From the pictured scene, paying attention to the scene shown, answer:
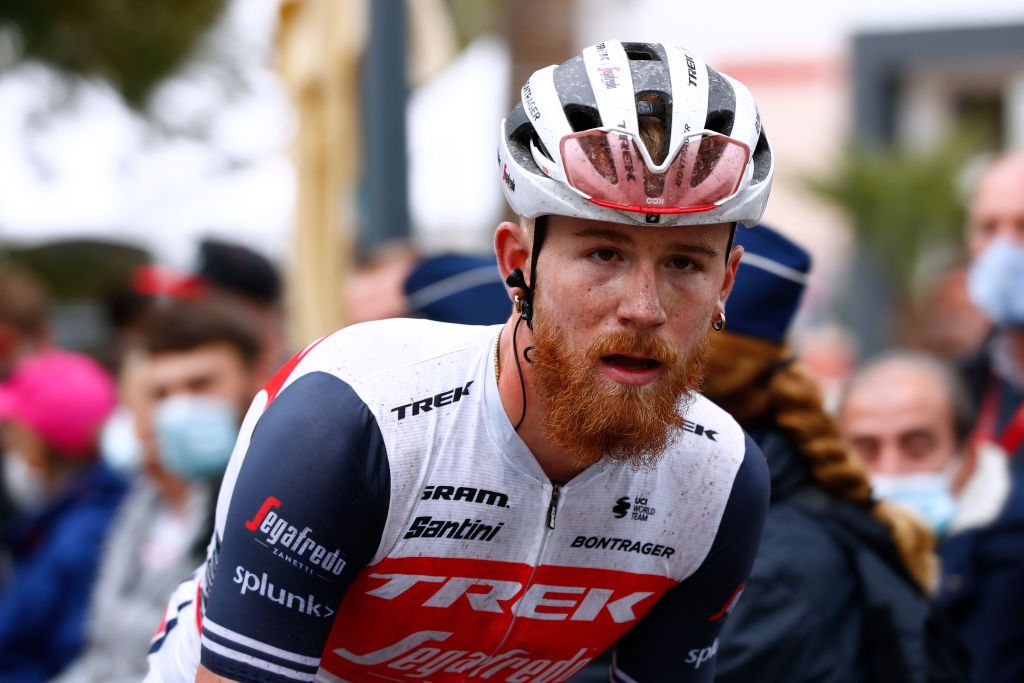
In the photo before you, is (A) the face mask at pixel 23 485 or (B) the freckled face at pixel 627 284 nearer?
(B) the freckled face at pixel 627 284

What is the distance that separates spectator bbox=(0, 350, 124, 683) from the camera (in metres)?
5.15

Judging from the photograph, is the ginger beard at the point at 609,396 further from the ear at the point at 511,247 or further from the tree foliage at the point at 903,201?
the tree foliage at the point at 903,201

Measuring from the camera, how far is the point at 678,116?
2.40 metres

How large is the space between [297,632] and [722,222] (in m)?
0.99

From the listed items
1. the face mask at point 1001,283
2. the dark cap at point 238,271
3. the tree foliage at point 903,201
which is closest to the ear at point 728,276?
the face mask at point 1001,283

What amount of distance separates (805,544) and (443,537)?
111 centimetres

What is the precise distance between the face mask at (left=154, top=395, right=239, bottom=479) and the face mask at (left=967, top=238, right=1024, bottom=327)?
9.13 ft

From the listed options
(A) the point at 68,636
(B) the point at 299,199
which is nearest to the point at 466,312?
(A) the point at 68,636

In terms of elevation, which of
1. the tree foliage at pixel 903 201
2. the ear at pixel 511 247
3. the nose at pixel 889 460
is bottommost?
the tree foliage at pixel 903 201

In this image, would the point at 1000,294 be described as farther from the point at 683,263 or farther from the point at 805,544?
the point at 683,263

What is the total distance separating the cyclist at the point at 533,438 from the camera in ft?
7.76

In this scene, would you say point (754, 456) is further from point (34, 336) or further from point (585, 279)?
point (34, 336)

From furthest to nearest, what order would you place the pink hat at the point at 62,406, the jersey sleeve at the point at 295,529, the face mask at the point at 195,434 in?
the pink hat at the point at 62,406
the face mask at the point at 195,434
the jersey sleeve at the point at 295,529

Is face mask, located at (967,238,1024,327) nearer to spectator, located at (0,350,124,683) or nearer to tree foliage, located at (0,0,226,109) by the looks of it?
spectator, located at (0,350,124,683)
